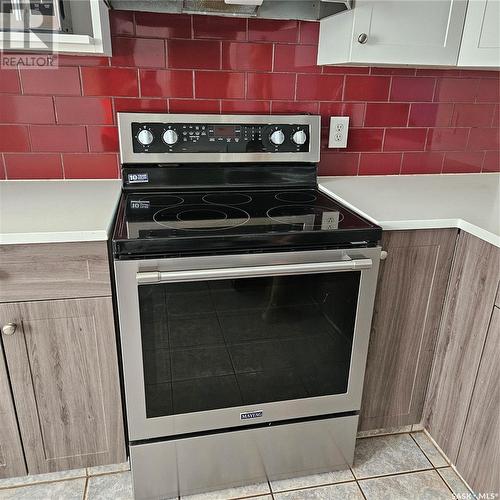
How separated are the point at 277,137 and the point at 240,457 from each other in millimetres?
1102

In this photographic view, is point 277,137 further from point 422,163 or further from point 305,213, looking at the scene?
point 422,163

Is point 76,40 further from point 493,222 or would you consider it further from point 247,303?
point 493,222

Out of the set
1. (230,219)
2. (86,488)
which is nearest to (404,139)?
(230,219)

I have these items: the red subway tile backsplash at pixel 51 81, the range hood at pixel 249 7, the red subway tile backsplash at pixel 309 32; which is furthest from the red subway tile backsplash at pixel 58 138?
the red subway tile backsplash at pixel 309 32

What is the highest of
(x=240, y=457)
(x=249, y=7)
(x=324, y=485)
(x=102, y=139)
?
(x=249, y=7)

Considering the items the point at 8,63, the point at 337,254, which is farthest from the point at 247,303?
the point at 8,63

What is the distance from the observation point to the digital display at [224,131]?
61.9 inches

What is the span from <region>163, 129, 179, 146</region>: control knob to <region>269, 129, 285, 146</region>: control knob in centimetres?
34

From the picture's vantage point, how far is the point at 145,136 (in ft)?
4.97

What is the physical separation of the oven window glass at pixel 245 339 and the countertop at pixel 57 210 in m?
0.24

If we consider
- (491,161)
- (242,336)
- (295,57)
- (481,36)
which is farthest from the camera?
(491,161)

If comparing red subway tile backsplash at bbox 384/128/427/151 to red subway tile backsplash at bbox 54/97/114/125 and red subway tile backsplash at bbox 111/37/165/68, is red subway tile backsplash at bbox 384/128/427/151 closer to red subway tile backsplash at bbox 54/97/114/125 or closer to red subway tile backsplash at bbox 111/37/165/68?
red subway tile backsplash at bbox 111/37/165/68

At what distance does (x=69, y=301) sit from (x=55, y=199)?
37 cm

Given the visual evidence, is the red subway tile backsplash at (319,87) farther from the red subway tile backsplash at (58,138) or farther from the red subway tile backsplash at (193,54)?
the red subway tile backsplash at (58,138)
